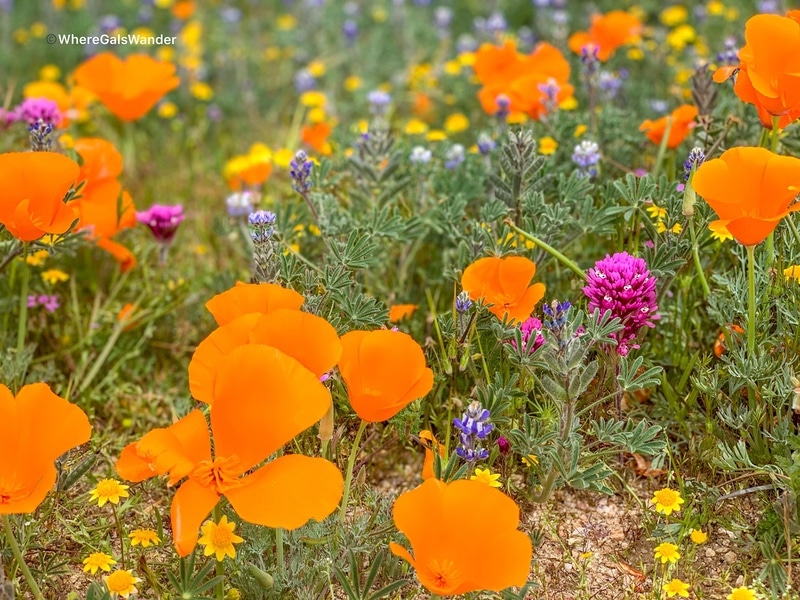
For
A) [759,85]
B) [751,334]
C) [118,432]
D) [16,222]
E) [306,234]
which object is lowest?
[118,432]

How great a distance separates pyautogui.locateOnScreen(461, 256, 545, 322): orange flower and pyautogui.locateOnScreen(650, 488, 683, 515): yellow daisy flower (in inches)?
16.0

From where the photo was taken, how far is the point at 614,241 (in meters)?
2.26

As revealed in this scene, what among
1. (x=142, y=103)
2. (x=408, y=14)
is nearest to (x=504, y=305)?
(x=142, y=103)

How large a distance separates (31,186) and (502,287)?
0.90 meters

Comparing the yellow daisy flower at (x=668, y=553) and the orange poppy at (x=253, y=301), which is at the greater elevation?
the orange poppy at (x=253, y=301)

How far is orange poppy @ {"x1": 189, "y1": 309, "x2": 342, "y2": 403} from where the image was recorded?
1.56 metres

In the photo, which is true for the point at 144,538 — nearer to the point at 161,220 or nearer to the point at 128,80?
the point at 161,220

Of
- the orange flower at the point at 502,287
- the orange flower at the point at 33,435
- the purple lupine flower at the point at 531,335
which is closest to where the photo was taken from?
the orange flower at the point at 33,435

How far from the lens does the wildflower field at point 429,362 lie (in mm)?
1549

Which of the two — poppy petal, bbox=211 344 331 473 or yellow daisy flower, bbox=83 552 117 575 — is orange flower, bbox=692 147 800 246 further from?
yellow daisy flower, bbox=83 552 117 575

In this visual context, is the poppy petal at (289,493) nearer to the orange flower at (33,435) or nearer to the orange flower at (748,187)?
the orange flower at (33,435)

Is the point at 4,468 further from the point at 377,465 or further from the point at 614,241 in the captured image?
the point at 614,241

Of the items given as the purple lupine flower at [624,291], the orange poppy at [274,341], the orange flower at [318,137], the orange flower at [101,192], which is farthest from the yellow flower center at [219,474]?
the orange flower at [318,137]

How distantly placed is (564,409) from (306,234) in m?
1.03
